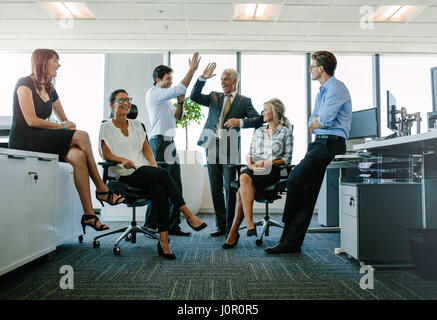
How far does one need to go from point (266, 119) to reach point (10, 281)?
199cm

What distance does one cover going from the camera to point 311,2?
3395 millimetres

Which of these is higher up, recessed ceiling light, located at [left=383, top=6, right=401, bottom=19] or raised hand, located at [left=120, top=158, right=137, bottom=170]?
recessed ceiling light, located at [left=383, top=6, right=401, bottom=19]

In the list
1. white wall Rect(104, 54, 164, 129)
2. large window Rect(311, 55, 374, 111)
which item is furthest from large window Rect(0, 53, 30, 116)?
large window Rect(311, 55, 374, 111)

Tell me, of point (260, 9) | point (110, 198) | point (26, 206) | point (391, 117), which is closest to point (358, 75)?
point (260, 9)

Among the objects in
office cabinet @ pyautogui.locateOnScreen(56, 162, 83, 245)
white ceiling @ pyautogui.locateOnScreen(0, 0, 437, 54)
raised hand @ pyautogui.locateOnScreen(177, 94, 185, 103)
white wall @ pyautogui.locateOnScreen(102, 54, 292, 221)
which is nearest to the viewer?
office cabinet @ pyautogui.locateOnScreen(56, 162, 83, 245)

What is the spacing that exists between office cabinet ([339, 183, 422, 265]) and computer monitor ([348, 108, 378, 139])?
4.08ft

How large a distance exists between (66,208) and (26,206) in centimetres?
57

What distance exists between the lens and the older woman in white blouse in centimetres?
204

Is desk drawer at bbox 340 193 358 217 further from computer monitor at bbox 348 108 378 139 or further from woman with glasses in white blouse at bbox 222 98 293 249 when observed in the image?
computer monitor at bbox 348 108 378 139

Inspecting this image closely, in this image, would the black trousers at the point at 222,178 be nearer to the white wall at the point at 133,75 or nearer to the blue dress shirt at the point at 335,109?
the blue dress shirt at the point at 335,109

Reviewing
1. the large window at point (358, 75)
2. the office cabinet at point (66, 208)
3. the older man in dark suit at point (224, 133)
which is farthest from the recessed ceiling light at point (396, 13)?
the office cabinet at point (66, 208)

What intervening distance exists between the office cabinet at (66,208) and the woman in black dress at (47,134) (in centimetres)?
16

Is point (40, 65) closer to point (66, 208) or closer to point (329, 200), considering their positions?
point (66, 208)
